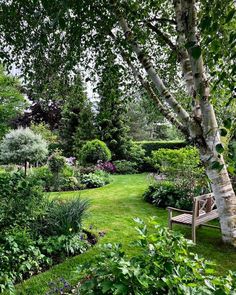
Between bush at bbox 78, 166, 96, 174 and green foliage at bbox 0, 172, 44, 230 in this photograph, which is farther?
bush at bbox 78, 166, 96, 174

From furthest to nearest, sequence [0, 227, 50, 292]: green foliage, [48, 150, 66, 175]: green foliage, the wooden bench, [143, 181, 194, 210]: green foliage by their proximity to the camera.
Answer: [48, 150, 66, 175]: green foliage < [143, 181, 194, 210]: green foliage < the wooden bench < [0, 227, 50, 292]: green foliage

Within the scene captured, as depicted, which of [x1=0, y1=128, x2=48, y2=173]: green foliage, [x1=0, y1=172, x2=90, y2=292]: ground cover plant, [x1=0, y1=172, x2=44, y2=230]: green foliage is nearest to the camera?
[x1=0, y1=172, x2=90, y2=292]: ground cover plant

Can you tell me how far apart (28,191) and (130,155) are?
35.6 ft

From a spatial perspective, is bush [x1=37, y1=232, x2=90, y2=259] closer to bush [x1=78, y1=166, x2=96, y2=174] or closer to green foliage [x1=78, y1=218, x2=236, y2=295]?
green foliage [x1=78, y1=218, x2=236, y2=295]

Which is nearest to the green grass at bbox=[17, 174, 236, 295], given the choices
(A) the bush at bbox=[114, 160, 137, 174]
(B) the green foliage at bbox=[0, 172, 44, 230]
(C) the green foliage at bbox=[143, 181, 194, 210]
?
(C) the green foliage at bbox=[143, 181, 194, 210]

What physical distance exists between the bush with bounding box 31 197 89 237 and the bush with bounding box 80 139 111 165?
27.3ft

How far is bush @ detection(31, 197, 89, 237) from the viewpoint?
12.2 ft

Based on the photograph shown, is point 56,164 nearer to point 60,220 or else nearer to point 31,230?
point 60,220

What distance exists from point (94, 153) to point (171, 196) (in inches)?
255

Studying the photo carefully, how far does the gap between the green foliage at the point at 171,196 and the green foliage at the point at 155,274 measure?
449cm


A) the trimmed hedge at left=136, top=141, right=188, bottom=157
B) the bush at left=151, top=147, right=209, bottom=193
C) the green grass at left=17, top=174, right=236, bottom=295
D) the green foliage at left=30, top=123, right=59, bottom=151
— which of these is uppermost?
the green foliage at left=30, top=123, right=59, bottom=151

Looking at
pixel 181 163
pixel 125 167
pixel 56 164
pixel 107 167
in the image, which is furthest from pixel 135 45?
pixel 125 167

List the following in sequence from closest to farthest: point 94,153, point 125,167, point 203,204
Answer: point 203,204 → point 94,153 → point 125,167

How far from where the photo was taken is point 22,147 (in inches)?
432
